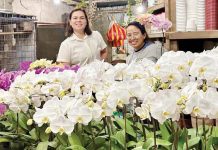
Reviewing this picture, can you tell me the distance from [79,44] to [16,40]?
152 cm

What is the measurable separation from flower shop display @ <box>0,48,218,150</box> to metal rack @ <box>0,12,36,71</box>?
3109mm

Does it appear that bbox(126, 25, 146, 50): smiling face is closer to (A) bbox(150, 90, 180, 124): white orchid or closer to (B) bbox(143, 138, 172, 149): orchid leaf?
(B) bbox(143, 138, 172, 149): orchid leaf

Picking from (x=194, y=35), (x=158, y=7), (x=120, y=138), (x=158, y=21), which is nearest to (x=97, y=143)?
(x=120, y=138)

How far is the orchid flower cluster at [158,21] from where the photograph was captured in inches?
91.1

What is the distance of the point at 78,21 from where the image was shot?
11.4 feet

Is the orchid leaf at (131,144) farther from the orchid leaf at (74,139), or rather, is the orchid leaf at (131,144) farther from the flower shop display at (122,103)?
the orchid leaf at (74,139)

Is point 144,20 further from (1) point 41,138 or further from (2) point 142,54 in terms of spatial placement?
(1) point 41,138

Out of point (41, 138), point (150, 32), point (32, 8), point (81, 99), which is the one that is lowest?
point (41, 138)

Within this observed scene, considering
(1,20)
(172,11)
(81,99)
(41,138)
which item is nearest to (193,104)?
(81,99)

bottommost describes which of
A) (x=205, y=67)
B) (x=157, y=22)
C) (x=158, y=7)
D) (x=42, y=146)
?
(x=42, y=146)

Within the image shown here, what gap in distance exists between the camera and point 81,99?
102 centimetres

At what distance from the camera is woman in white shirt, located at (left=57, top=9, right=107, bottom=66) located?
338 cm

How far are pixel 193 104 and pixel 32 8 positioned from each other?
6.32m

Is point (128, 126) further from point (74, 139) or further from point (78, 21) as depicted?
point (78, 21)
